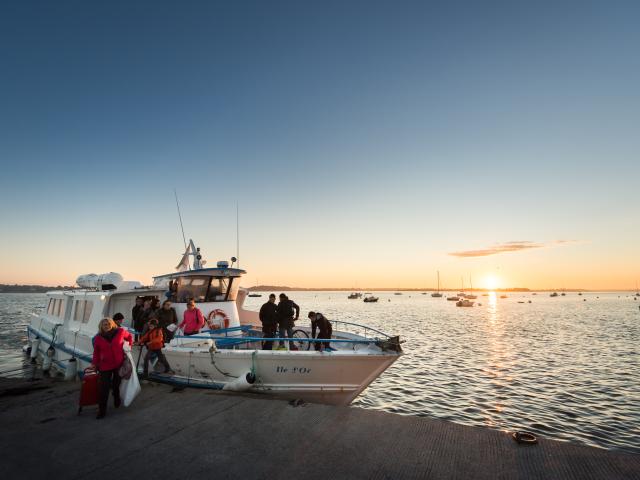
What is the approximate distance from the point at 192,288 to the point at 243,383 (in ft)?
17.1

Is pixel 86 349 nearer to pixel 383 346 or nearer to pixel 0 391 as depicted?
pixel 0 391

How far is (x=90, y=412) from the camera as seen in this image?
25.6 ft

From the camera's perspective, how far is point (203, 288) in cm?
1331

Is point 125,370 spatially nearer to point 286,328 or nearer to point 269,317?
point 269,317

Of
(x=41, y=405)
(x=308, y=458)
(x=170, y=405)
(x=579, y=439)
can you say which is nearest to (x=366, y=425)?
(x=308, y=458)

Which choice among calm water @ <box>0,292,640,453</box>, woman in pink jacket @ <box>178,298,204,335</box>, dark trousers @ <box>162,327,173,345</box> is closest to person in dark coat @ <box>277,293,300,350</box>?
woman in pink jacket @ <box>178,298,204,335</box>

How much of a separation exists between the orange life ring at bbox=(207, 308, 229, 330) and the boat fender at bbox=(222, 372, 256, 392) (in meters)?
3.96

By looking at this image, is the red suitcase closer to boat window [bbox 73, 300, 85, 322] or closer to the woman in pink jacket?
the woman in pink jacket

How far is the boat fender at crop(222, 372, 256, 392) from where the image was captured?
30.5 feet

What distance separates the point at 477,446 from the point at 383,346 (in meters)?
3.86

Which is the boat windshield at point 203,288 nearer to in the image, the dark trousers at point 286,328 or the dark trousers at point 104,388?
the dark trousers at point 286,328

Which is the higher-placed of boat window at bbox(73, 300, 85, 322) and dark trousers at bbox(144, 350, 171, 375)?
boat window at bbox(73, 300, 85, 322)

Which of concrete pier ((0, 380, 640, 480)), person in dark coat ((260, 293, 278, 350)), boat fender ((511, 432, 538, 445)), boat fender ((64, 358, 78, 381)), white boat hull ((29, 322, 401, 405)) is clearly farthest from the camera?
boat fender ((64, 358, 78, 381))

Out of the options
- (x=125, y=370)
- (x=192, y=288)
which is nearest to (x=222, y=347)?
(x=192, y=288)
